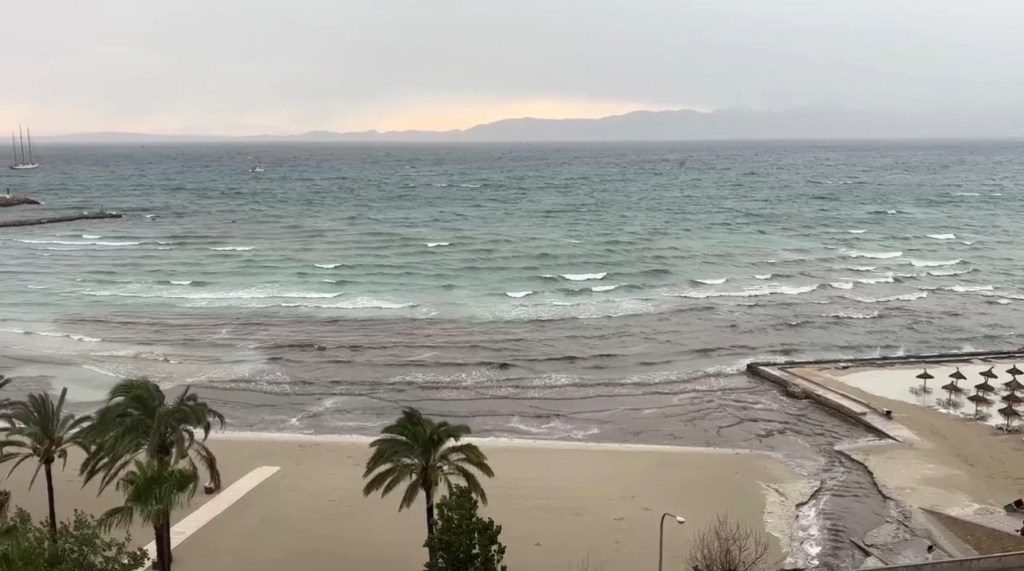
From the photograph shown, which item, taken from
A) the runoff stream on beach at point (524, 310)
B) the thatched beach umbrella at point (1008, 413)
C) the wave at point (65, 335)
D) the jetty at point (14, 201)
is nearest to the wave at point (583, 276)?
the runoff stream on beach at point (524, 310)

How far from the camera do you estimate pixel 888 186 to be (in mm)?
118500

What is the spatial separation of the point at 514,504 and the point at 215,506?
7.41m

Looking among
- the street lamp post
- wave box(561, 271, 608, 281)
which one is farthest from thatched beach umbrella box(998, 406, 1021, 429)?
wave box(561, 271, 608, 281)

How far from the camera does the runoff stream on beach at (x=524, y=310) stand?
89.7ft

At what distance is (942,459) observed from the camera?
22484mm

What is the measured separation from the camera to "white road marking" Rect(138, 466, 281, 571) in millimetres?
17656

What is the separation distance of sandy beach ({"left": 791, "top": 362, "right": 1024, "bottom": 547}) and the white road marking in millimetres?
16624

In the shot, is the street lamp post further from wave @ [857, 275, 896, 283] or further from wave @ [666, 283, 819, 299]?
wave @ [857, 275, 896, 283]

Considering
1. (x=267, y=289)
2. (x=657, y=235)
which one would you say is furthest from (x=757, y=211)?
(x=267, y=289)

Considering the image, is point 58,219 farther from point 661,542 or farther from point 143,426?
point 661,542

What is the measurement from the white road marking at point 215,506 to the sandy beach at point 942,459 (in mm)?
16624

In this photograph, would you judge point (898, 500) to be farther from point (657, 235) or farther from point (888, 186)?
point (888, 186)

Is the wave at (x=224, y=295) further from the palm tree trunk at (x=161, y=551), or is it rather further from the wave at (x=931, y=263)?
the wave at (x=931, y=263)

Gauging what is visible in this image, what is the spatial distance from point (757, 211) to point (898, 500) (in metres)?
69.6
